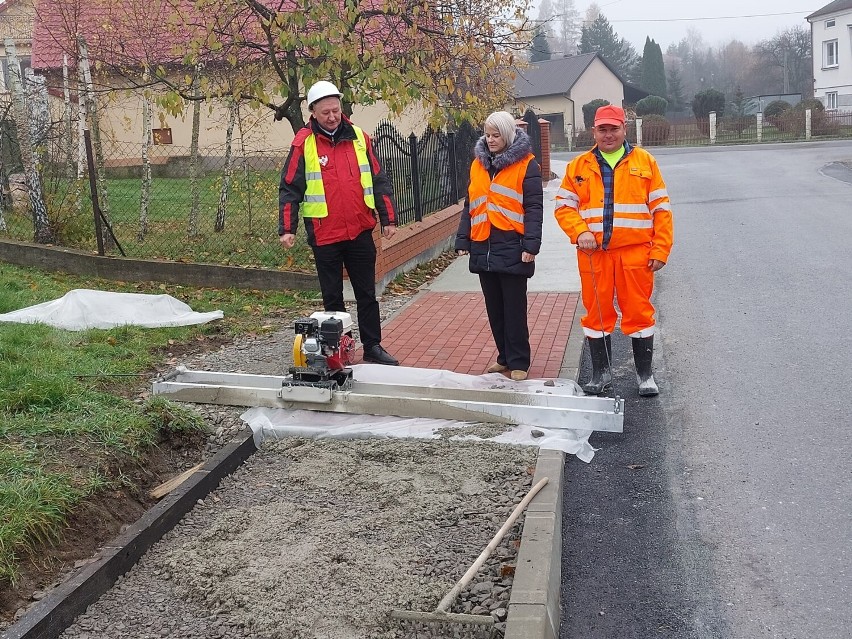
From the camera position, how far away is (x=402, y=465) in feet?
16.5

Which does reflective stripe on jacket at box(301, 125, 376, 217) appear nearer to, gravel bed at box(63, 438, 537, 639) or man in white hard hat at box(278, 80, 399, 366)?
man in white hard hat at box(278, 80, 399, 366)

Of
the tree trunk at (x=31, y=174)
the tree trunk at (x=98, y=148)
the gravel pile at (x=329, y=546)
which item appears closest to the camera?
the gravel pile at (x=329, y=546)

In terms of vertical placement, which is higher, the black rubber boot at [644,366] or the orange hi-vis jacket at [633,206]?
the orange hi-vis jacket at [633,206]

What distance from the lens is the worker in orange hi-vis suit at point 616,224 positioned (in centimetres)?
595

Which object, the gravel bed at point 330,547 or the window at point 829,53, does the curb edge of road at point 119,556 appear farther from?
the window at point 829,53

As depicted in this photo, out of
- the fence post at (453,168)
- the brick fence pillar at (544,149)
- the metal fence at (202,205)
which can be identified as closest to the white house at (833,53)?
the brick fence pillar at (544,149)

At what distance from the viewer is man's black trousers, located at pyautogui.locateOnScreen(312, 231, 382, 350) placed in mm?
6820

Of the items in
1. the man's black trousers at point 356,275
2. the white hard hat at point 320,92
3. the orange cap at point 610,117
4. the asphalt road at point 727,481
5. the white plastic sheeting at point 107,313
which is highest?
the white hard hat at point 320,92

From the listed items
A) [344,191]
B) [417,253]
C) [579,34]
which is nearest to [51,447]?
[344,191]

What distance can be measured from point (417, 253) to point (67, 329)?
5.10 meters

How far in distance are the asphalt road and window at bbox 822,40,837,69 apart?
2236 inches

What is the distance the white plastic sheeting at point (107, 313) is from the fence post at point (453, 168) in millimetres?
7123

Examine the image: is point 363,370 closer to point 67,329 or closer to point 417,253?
point 67,329

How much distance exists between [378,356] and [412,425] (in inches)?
59.6
